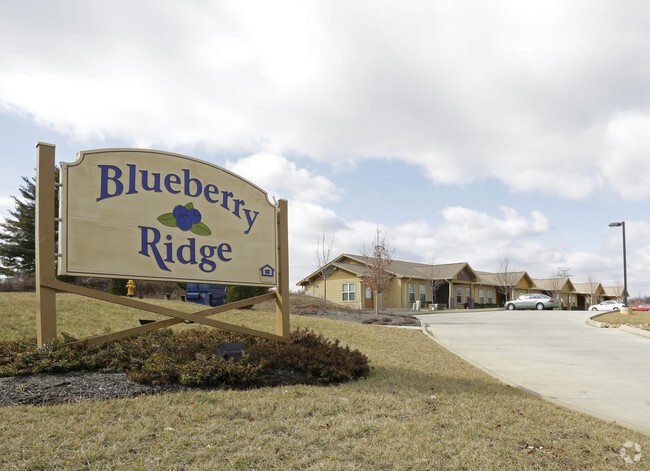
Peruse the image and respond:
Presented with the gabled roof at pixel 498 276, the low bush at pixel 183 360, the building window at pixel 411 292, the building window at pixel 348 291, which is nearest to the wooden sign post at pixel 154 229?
the low bush at pixel 183 360

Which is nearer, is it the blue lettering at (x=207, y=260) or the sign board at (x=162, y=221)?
the sign board at (x=162, y=221)

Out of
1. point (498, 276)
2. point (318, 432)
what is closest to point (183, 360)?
point (318, 432)

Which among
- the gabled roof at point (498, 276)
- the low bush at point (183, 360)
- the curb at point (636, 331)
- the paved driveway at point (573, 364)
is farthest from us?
the gabled roof at point (498, 276)

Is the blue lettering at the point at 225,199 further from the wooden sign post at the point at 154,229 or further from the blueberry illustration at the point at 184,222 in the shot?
the blueberry illustration at the point at 184,222

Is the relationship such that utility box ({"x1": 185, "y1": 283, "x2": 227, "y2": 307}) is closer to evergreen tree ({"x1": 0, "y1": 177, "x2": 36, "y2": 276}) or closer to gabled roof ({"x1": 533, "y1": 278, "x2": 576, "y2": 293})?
evergreen tree ({"x1": 0, "y1": 177, "x2": 36, "y2": 276})

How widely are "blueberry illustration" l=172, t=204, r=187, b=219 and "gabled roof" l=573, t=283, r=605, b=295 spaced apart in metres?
78.0

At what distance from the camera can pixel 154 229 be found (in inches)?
298

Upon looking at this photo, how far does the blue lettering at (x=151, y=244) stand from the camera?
7434 millimetres

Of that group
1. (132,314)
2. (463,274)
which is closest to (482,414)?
(132,314)

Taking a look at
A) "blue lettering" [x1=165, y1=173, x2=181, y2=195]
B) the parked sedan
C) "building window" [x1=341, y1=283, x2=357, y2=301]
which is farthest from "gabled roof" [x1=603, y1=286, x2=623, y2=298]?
"blue lettering" [x1=165, y1=173, x2=181, y2=195]

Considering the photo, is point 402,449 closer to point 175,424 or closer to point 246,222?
point 175,424

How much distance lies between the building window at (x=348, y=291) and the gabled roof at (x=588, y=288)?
50646 millimetres

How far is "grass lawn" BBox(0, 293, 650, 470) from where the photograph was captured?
3.99 meters

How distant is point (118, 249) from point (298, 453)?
4610 millimetres
